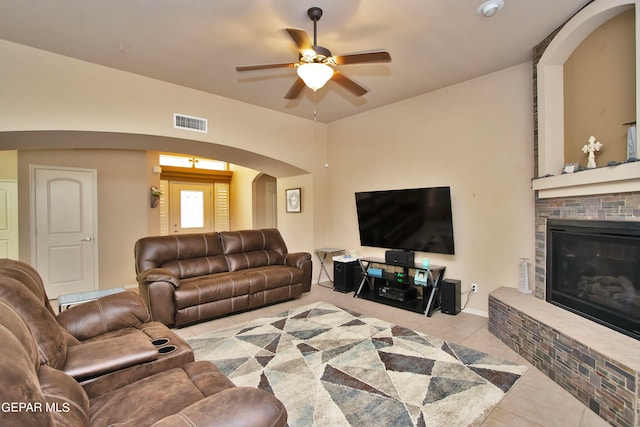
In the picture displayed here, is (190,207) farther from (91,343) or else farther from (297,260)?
(91,343)

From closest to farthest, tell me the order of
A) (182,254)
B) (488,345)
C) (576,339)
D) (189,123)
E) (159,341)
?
(159,341) < (576,339) < (488,345) < (189,123) < (182,254)

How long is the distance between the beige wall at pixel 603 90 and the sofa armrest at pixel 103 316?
400 cm

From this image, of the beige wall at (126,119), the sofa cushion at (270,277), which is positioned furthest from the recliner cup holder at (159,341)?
the beige wall at (126,119)

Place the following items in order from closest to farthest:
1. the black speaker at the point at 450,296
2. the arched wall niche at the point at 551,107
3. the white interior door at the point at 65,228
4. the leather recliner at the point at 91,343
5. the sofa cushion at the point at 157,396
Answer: the sofa cushion at the point at 157,396
the leather recliner at the point at 91,343
the arched wall niche at the point at 551,107
the black speaker at the point at 450,296
the white interior door at the point at 65,228

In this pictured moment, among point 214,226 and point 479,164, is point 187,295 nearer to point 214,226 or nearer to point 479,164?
point 479,164

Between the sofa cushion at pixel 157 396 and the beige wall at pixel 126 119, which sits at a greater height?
the beige wall at pixel 126 119

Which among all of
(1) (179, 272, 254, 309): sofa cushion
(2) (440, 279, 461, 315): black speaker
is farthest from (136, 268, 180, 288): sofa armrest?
(2) (440, 279, 461, 315): black speaker

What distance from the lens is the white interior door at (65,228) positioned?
15.5 ft

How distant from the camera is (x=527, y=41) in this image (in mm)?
2973

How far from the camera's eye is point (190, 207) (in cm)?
797

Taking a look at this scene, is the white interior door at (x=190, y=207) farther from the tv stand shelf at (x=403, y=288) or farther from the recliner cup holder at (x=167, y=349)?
the recliner cup holder at (x=167, y=349)

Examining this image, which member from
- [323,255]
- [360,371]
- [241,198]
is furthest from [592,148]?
[241,198]

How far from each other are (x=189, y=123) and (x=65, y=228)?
2854mm

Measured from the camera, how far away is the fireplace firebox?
2.21 meters
